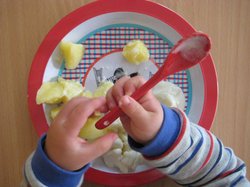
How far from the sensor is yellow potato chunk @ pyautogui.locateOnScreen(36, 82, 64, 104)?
1.59 ft

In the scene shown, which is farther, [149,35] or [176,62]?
[149,35]

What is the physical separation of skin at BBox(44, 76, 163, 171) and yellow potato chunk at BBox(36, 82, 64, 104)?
0.36 feet

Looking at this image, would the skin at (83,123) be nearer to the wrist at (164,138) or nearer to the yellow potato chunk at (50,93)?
the wrist at (164,138)

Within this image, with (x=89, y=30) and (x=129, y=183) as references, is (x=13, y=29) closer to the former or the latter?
(x=89, y=30)

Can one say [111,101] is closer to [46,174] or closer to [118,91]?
[118,91]

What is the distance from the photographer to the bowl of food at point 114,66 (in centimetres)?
50

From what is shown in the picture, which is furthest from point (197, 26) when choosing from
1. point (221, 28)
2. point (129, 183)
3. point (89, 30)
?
point (129, 183)

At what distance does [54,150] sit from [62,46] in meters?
0.20

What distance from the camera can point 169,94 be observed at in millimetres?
505

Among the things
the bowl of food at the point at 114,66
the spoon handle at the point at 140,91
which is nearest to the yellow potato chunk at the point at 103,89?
the bowl of food at the point at 114,66

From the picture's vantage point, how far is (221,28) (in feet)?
1.77

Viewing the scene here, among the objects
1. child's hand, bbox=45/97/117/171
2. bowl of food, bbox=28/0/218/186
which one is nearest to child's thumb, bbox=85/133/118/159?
child's hand, bbox=45/97/117/171

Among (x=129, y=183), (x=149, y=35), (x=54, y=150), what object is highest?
(x=149, y=35)

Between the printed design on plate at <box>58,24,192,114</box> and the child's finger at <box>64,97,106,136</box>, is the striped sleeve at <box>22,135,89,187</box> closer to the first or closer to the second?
the child's finger at <box>64,97,106,136</box>
